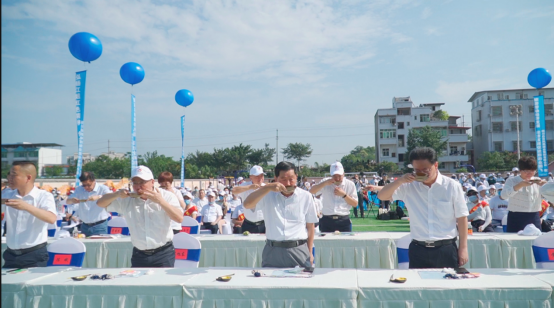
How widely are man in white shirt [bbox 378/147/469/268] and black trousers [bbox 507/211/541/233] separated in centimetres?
286

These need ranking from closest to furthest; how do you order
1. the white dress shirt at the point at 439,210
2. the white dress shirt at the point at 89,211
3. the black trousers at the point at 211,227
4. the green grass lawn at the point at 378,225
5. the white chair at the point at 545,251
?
the white dress shirt at the point at 439,210 → the white chair at the point at 545,251 → the white dress shirt at the point at 89,211 → the black trousers at the point at 211,227 → the green grass lawn at the point at 378,225

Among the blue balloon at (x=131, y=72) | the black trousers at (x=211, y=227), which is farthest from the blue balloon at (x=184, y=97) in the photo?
the black trousers at (x=211, y=227)

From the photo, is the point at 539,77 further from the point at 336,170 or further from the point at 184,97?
the point at 184,97

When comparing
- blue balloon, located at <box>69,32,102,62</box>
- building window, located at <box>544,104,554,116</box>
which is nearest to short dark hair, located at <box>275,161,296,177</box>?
blue balloon, located at <box>69,32,102,62</box>

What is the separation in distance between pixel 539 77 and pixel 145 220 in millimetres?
13093

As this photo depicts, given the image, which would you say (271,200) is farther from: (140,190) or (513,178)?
(513,178)

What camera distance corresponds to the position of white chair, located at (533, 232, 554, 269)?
345 centimetres

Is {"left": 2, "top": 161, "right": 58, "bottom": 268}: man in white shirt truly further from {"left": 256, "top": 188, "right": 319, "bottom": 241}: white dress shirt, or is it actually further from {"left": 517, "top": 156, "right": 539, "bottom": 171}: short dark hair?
{"left": 517, "top": 156, "right": 539, "bottom": 171}: short dark hair

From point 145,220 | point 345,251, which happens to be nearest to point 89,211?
point 145,220

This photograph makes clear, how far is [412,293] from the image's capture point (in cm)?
229

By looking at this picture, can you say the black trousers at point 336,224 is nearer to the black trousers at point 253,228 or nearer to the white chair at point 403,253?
the black trousers at point 253,228

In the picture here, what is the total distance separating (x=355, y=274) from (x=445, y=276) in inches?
23.5

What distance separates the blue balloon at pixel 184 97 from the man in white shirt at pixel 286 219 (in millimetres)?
11060

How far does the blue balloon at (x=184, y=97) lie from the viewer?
13.7 meters
